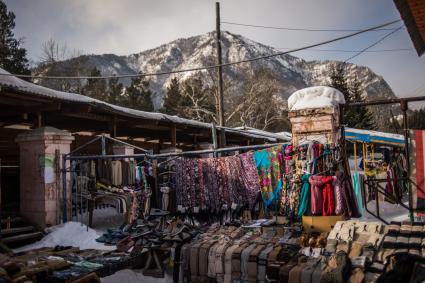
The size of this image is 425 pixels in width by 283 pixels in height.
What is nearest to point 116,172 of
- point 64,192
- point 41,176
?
point 64,192

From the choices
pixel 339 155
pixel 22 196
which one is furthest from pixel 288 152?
pixel 22 196

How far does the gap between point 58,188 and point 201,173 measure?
3746 millimetres

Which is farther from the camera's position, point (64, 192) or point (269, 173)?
point (64, 192)

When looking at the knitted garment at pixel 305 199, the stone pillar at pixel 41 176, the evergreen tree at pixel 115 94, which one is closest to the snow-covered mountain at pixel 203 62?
the evergreen tree at pixel 115 94

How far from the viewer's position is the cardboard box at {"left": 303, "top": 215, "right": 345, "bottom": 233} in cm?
585

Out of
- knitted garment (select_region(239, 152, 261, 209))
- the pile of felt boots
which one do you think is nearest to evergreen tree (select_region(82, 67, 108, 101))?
the pile of felt boots

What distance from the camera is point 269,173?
283 inches

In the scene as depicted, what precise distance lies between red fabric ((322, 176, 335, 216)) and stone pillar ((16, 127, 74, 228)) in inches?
253

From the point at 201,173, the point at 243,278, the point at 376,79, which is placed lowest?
the point at 243,278

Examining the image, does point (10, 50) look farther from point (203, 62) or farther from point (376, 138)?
point (203, 62)

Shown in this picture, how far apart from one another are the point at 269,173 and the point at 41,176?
554 cm

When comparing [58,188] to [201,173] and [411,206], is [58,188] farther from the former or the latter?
[411,206]

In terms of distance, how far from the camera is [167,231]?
23.1ft

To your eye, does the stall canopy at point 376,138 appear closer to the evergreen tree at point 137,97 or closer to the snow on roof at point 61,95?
the snow on roof at point 61,95
